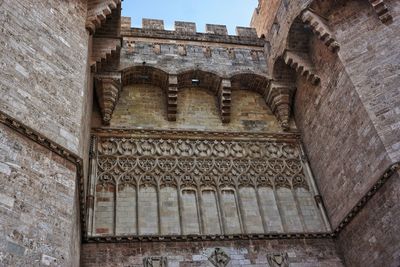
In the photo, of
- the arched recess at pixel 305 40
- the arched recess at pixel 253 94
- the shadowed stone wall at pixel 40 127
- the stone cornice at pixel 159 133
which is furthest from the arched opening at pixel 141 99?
the arched recess at pixel 305 40

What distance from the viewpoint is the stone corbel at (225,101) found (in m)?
9.79

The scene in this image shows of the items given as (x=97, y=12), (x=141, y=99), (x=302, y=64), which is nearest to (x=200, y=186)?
(x=141, y=99)

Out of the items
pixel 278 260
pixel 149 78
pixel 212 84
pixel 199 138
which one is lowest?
pixel 278 260

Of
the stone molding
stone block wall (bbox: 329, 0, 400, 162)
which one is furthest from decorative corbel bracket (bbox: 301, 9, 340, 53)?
the stone molding

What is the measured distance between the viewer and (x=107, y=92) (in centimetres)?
913

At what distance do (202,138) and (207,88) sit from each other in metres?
1.66

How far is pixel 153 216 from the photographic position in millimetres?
7871

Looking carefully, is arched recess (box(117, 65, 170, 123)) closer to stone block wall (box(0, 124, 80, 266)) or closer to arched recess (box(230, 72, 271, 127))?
arched recess (box(230, 72, 271, 127))

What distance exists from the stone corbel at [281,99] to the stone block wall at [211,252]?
312 cm

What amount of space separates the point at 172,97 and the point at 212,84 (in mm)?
1186

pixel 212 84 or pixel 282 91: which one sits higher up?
pixel 212 84

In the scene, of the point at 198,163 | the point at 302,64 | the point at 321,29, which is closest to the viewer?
the point at 321,29

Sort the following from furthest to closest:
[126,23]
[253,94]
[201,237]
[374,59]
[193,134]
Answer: [126,23], [253,94], [193,134], [374,59], [201,237]

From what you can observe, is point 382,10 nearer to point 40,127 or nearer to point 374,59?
point 374,59
